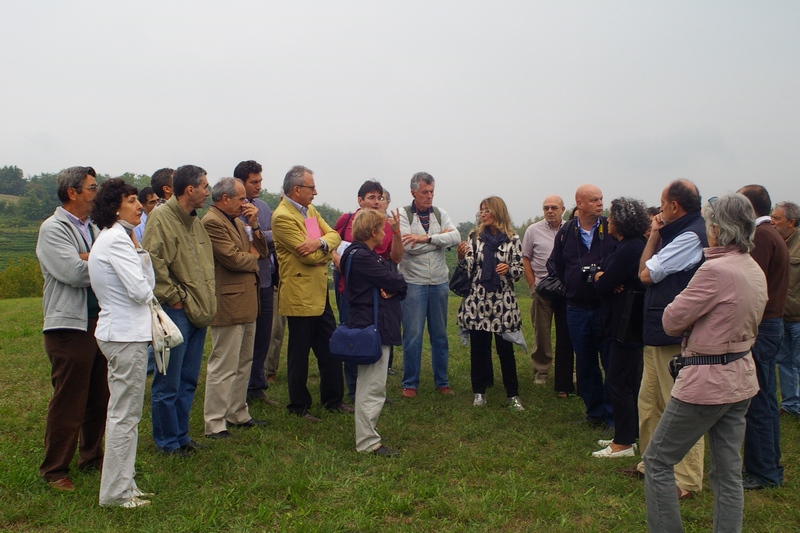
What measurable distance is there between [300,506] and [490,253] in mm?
3825

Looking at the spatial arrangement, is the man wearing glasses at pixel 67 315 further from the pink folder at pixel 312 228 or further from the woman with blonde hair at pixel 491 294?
the woman with blonde hair at pixel 491 294

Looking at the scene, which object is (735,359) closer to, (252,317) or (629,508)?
(629,508)

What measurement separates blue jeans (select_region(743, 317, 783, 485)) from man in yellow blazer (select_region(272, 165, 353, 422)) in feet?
12.9

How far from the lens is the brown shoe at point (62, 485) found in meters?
4.55

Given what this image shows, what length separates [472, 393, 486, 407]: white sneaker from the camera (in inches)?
282

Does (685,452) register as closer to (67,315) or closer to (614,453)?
(614,453)

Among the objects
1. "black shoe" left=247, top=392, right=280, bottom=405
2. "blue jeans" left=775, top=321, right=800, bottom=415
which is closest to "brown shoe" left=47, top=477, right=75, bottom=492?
"black shoe" left=247, top=392, right=280, bottom=405

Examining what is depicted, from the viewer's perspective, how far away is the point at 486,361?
7328 mm

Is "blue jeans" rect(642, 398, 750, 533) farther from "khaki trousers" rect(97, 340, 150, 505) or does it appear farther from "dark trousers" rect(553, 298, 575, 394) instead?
"dark trousers" rect(553, 298, 575, 394)

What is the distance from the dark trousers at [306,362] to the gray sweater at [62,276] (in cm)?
231

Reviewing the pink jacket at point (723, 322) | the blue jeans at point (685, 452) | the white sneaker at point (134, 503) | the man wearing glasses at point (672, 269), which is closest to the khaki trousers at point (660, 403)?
the man wearing glasses at point (672, 269)

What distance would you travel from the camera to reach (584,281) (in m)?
6.24

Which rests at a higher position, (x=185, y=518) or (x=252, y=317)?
(x=252, y=317)

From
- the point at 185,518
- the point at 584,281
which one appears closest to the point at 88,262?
the point at 185,518
